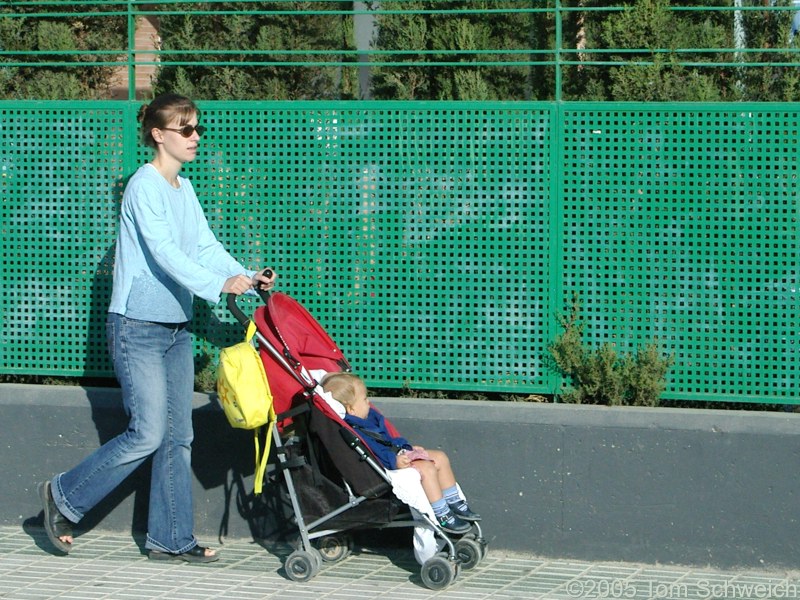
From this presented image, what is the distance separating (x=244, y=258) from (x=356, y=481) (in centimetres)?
169

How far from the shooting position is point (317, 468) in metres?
5.61

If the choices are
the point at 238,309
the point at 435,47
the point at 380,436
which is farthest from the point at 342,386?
the point at 435,47

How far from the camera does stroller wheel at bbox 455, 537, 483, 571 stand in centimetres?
568

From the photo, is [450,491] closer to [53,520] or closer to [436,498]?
[436,498]

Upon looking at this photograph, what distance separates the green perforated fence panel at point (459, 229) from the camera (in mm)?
6148

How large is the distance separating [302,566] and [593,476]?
147 centimetres

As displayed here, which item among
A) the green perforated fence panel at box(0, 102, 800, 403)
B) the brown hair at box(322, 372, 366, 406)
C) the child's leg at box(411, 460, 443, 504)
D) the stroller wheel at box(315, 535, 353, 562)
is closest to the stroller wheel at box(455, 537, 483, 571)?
the child's leg at box(411, 460, 443, 504)

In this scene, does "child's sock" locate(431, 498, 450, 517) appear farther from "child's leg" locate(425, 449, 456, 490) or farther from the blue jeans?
the blue jeans

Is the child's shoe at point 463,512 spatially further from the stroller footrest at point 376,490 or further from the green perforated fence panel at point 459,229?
the green perforated fence panel at point 459,229

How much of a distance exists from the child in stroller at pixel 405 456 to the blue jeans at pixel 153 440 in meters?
0.75

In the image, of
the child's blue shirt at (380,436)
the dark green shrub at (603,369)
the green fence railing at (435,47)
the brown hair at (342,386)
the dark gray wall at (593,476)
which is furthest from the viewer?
the green fence railing at (435,47)

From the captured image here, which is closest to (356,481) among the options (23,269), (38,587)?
(38,587)

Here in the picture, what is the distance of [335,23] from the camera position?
972cm

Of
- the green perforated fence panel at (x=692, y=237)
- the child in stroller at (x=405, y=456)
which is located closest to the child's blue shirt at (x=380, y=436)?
the child in stroller at (x=405, y=456)
